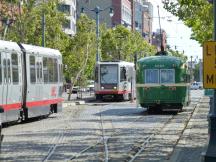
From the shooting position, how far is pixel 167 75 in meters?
37.6

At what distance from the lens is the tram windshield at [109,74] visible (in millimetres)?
58700

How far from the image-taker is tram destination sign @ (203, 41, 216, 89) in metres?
11.5

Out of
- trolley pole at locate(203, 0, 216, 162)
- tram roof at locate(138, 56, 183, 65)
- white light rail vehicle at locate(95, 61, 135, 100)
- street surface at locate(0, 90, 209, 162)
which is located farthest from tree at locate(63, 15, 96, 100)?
trolley pole at locate(203, 0, 216, 162)

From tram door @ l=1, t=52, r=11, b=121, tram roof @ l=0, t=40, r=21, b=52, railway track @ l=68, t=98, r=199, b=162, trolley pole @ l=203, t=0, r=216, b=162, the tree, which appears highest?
the tree

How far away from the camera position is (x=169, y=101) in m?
37.3

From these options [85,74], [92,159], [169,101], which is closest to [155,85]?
[169,101]

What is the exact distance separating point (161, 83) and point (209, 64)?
25.9 m

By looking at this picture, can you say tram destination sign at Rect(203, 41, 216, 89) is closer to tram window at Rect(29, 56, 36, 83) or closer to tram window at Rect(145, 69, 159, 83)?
tram window at Rect(29, 56, 36, 83)

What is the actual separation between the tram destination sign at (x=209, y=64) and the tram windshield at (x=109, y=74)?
154ft

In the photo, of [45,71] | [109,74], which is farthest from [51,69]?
[109,74]

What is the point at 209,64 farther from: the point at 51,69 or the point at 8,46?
the point at 51,69

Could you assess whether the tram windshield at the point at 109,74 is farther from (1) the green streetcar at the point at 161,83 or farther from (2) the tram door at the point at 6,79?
(2) the tram door at the point at 6,79

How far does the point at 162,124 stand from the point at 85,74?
130ft

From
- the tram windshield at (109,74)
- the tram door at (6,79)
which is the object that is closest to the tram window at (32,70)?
the tram door at (6,79)
